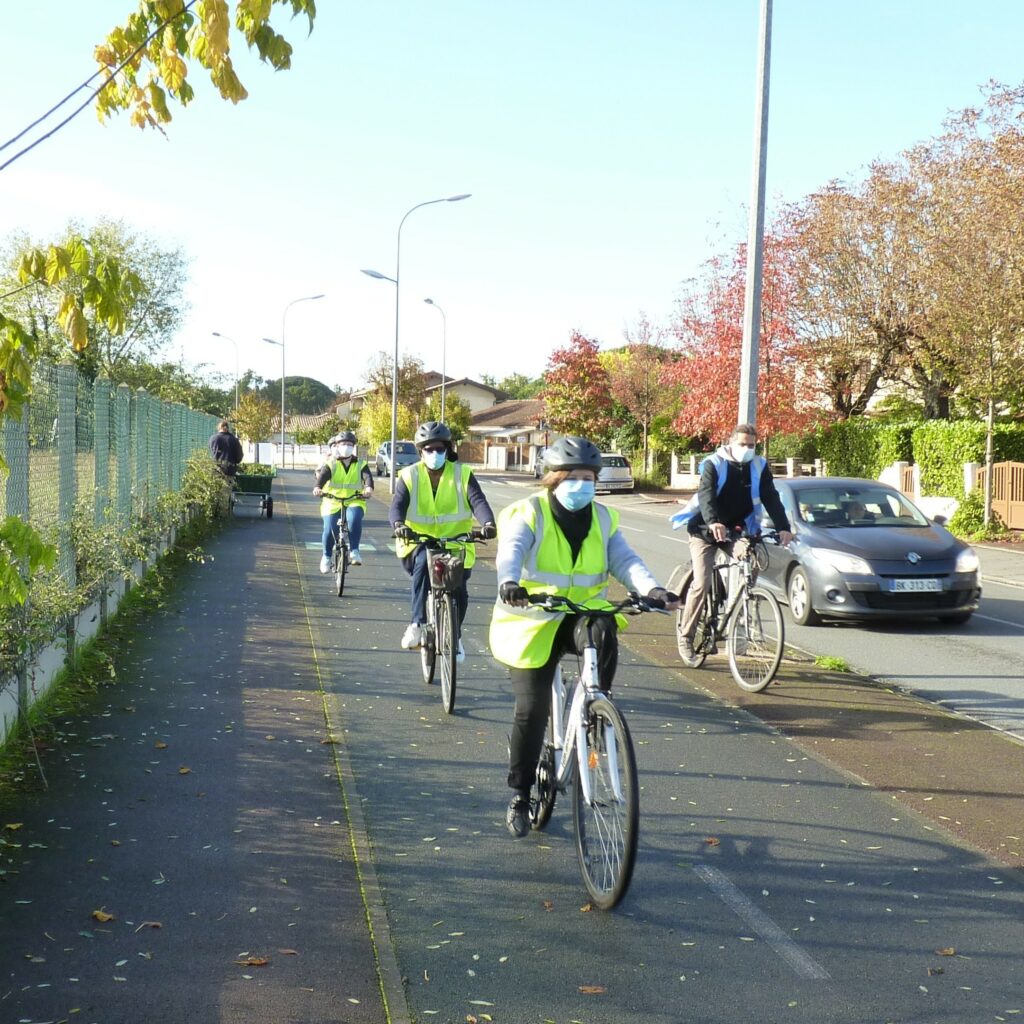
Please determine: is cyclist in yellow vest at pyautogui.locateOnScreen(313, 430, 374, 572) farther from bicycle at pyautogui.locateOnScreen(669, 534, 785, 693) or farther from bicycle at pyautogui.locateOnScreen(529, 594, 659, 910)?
bicycle at pyautogui.locateOnScreen(529, 594, 659, 910)

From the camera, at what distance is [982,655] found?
11031 mm

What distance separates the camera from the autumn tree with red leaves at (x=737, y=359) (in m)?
37.1

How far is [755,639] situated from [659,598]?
4385mm

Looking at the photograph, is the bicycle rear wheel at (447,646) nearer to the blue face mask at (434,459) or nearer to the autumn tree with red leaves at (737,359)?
the blue face mask at (434,459)

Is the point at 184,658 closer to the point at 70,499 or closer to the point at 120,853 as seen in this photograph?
the point at 70,499

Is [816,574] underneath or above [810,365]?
underneath

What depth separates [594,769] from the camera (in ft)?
16.1

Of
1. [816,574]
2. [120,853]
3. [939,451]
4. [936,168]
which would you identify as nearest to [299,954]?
[120,853]

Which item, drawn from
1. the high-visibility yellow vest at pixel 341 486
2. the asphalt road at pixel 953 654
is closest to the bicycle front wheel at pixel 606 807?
the asphalt road at pixel 953 654

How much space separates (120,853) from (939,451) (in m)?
27.2

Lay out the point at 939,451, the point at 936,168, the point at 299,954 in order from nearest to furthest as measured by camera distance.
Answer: the point at 299,954 < the point at 939,451 < the point at 936,168

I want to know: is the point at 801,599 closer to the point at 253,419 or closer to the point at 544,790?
the point at 544,790

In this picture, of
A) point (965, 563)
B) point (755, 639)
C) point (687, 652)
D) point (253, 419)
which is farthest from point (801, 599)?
point (253, 419)

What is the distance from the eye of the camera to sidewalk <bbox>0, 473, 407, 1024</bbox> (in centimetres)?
389
